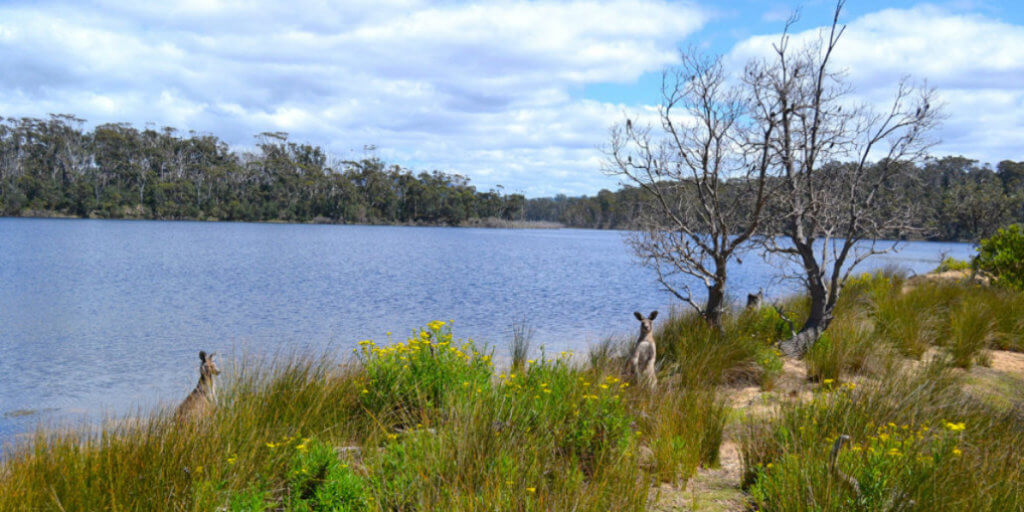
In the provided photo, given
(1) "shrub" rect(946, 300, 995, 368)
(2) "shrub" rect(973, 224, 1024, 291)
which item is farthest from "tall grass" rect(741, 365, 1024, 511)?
(2) "shrub" rect(973, 224, 1024, 291)

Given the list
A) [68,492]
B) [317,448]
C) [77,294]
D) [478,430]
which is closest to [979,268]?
[478,430]

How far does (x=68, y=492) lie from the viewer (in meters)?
3.49

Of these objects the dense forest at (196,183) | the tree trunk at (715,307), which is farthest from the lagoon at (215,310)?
the dense forest at (196,183)

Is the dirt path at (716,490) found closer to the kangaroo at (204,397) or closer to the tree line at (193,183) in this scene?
the kangaroo at (204,397)

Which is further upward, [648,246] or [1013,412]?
[648,246]

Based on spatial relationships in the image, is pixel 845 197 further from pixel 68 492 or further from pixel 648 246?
pixel 68 492

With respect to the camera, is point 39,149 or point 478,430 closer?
point 478,430

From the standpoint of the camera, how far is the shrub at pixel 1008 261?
13258 mm

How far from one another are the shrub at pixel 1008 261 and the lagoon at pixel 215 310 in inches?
201

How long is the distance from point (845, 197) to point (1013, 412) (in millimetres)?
6539

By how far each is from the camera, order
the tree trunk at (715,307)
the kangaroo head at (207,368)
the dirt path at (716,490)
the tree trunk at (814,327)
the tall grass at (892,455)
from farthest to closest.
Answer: the tree trunk at (814,327)
the tree trunk at (715,307)
the kangaroo head at (207,368)
the dirt path at (716,490)
the tall grass at (892,455)

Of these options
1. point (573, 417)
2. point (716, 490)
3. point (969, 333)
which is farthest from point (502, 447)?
point (969, 333)

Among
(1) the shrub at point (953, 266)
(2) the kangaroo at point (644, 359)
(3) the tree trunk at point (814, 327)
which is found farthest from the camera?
(1) the shrub at point (953, 266)

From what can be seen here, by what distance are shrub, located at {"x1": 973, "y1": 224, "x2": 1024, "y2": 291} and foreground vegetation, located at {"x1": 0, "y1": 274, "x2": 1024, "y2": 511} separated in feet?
25.8
